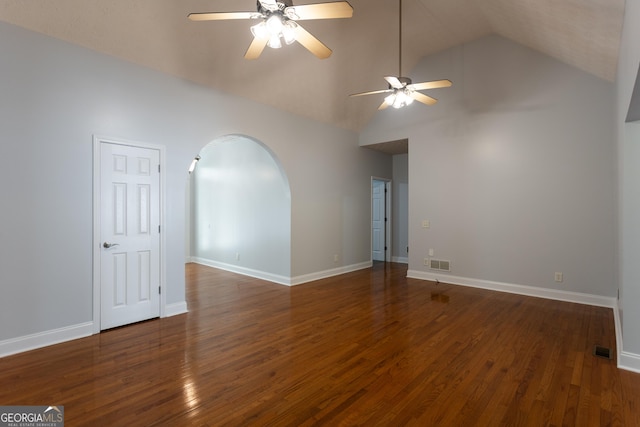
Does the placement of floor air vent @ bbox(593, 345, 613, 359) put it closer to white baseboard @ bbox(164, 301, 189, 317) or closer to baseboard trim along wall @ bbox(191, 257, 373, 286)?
baseboard trim along wall @ bbox(191, 257, 373, 286)

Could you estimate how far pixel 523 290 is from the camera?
16.3 feet

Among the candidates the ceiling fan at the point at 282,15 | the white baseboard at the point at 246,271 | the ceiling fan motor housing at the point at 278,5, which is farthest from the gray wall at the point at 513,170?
the ceiling fan motor housing at the point at 278,5

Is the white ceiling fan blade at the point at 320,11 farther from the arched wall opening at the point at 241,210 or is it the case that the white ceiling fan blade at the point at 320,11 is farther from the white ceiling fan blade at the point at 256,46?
the arched wall opening at the point at 241,210

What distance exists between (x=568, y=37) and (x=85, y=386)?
5946 millimetres

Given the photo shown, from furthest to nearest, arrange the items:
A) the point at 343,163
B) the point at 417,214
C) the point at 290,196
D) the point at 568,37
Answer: the point at 343,163 < the point at 417,214 < the point at 290,196 < the point at 568,37

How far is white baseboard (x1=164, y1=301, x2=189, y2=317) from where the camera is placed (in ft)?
13.1

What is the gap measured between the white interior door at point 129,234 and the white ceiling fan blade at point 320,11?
8.34 ft

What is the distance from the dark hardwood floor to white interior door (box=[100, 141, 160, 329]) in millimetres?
294

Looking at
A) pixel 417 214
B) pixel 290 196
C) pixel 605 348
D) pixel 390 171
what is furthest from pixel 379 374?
pixel 390 171

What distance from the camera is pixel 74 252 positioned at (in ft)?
10.8

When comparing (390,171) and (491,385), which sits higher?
(390,171)

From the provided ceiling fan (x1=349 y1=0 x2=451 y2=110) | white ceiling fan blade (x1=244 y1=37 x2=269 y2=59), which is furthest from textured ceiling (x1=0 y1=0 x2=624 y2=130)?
ceiling fan (x1=349 y1=0 x2=451 y2=110)

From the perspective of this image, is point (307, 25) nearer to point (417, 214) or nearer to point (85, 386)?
point (417, 214)

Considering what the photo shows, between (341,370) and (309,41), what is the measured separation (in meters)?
2.81
